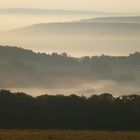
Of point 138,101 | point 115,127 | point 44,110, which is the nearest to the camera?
point 115,127

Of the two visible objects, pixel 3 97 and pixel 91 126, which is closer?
→ pixel 91 126

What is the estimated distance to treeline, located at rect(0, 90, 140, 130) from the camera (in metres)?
104

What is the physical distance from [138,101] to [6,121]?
20.9 metres

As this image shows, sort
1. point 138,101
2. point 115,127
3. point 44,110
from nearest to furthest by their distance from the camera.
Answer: point 115,127 < point 44,110 < point 138,101

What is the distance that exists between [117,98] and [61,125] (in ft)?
58.3

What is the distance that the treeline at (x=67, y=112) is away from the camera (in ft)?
342

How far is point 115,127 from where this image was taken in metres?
104

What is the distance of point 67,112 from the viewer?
4296 inches

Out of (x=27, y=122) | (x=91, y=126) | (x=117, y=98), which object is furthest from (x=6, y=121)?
(x=117, y=98)

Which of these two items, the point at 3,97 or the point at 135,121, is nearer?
the point at 135,121

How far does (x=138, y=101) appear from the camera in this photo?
4660 inches

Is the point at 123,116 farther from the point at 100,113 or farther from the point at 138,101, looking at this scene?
the point at 138,101

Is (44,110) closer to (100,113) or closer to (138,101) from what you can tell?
(100,113)

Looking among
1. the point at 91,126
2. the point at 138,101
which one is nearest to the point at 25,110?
the point at 91,126
